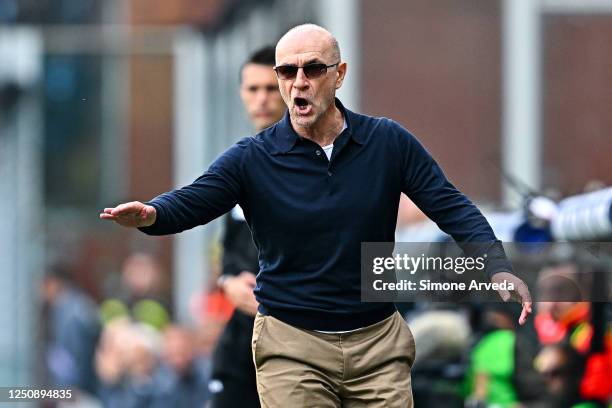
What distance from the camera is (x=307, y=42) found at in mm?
5859

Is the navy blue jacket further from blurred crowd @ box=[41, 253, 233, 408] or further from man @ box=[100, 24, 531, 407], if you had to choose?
blurred crowd @ box=[41, 253, 233, 408]

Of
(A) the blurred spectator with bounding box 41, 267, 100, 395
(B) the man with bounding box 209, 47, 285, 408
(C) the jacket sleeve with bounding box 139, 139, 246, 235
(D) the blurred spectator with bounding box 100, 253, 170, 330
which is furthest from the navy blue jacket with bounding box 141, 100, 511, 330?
(D) the blurred spectator with bounding box 100, 253, 170, 330

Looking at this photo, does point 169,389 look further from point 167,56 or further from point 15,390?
point 167,56

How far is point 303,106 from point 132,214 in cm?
69

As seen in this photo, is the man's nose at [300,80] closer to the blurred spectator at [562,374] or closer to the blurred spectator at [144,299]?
the blurred spectator at [562,374]

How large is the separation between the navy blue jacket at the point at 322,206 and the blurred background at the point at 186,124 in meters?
1.20

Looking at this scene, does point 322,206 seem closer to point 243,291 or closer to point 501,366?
point 243,291

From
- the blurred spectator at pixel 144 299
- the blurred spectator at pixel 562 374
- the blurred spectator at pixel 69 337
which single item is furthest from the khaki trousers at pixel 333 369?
the blurred spectator at pixel 144 299

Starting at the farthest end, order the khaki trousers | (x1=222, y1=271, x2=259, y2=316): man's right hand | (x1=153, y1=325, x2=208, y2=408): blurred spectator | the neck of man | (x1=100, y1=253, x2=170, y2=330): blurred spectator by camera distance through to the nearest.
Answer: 1. (x1=100, y1=253, x2=170, y2=330): blurred spectator
2. (x1=153, y1=325, x2=208, y2=408): blurred spectator
3. (x1=222, y1=271, x2=259, y2=316): man's right hand
4. the neck of man
5. the khaki trousers

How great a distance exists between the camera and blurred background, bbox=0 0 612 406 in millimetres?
16703

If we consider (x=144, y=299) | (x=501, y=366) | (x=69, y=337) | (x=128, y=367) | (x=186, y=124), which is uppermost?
(x=186, y=124)

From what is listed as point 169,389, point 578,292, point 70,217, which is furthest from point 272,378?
point 70,217

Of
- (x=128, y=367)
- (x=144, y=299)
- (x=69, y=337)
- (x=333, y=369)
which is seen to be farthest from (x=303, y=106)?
(x=69, y=337)

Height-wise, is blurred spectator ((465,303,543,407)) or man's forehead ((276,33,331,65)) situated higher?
man's forehead ((276,33,331,65))
